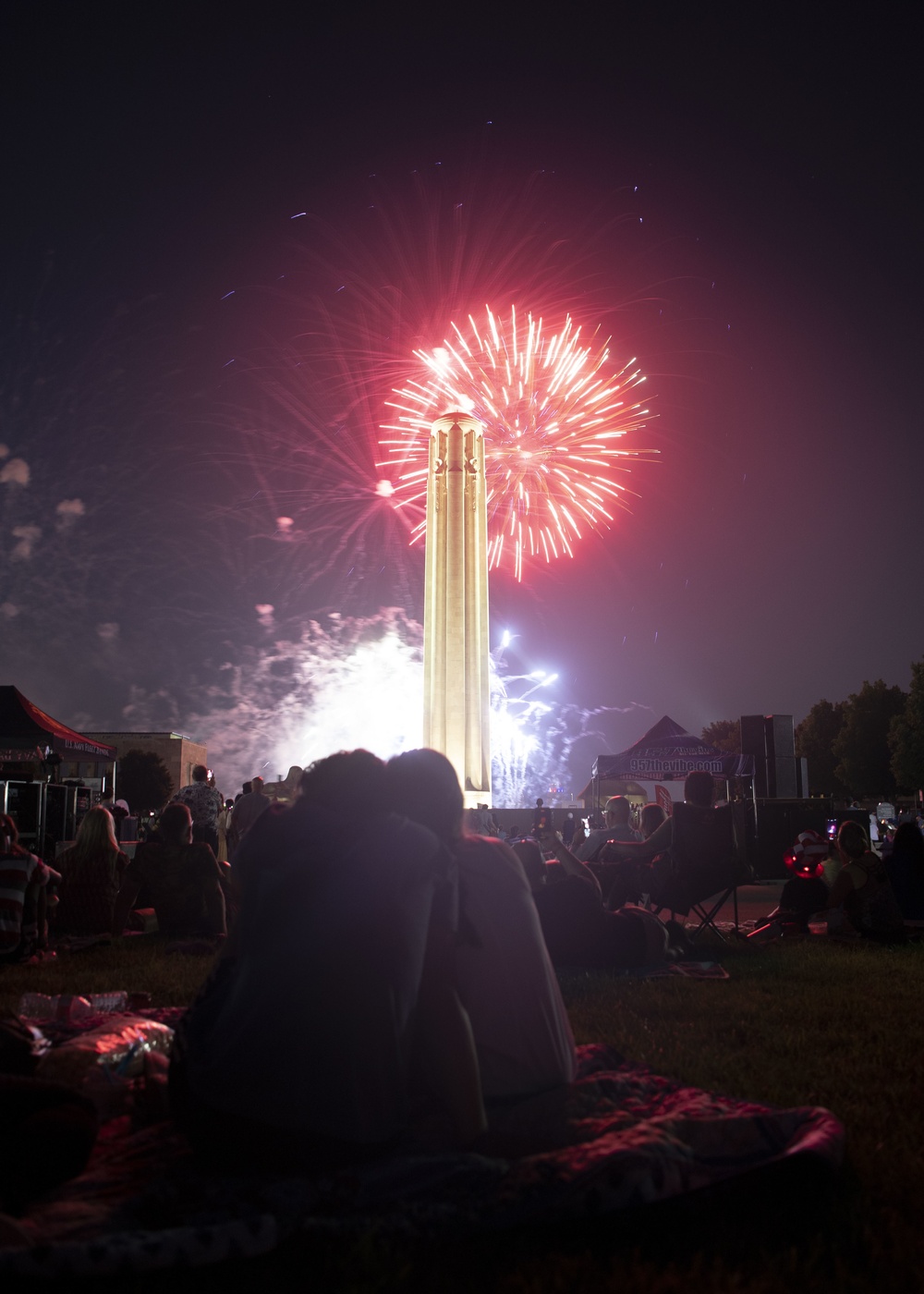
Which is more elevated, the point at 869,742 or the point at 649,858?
the point at 869,742

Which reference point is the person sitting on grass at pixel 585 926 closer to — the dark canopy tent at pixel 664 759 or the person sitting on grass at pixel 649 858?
the person sitting on grass at pixel 649 858

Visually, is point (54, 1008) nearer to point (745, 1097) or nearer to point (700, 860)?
point (745, 1097)

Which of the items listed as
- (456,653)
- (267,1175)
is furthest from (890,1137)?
(456,653)

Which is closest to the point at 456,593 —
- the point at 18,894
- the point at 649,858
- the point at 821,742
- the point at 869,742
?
the point at 649,858

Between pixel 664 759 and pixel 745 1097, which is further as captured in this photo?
pixel 664 759

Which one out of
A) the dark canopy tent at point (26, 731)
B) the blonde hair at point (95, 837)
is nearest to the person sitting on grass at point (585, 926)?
the blonde hair at point (95, 837)
